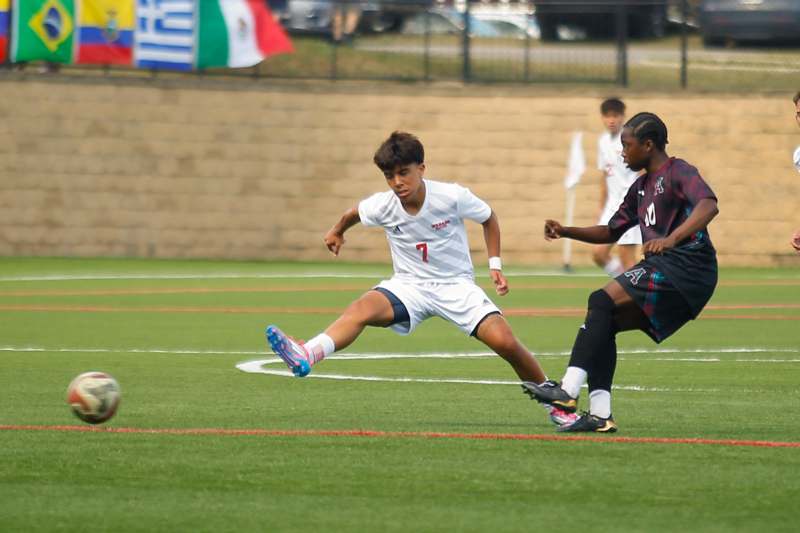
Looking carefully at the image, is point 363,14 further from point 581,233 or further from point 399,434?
point 399,434

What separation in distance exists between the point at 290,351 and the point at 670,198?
2.39m

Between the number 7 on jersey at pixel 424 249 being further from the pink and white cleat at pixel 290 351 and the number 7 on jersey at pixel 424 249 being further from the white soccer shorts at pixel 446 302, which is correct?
the pink and white cleat at pixel 290 351

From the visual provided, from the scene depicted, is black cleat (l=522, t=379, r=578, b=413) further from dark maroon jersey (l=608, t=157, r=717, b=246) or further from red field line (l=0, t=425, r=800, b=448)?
dark maroon jersey (l=608, t=157, r=717, b=246)

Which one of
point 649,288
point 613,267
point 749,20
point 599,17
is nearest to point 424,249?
point 649,288

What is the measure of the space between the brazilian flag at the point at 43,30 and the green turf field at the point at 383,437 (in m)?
10.3

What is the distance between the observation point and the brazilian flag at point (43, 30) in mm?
26922

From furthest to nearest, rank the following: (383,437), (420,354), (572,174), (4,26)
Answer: (4,26), (572,174), (420,354), (383,437)

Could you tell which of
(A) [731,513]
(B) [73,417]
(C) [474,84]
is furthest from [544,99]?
(A) [731,513]

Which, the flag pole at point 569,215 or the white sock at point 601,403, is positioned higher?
the white sock at point 601,403

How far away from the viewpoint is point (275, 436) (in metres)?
9.06

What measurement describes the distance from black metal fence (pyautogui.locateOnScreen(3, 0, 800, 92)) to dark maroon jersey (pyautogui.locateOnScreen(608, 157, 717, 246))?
62.5 feet

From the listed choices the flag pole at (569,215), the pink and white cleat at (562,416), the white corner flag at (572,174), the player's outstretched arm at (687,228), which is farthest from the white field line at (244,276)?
the player's outstretched arm at (687,228)

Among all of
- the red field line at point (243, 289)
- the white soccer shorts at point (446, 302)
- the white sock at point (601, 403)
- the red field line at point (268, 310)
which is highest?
the white soccer shorts at point (446, 302)

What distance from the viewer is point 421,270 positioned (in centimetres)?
1016
